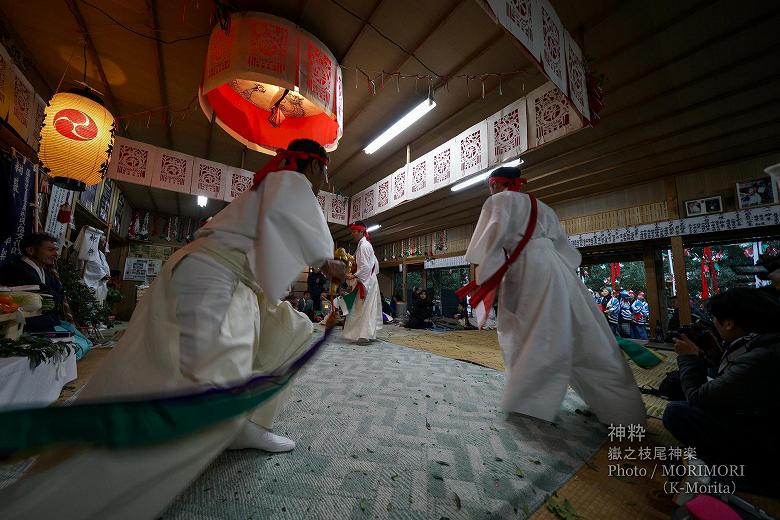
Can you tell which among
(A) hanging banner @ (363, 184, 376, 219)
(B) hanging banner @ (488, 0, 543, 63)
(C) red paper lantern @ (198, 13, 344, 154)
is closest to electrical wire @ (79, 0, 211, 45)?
(C) red paper lantern @ (198, 13, 344, 154)

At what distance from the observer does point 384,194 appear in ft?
22.2

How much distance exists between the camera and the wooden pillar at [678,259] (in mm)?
6324

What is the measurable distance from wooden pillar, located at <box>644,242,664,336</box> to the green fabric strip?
30.3 feet

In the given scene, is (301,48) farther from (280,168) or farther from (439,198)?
(439,198)

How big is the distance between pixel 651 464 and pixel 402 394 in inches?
58.8

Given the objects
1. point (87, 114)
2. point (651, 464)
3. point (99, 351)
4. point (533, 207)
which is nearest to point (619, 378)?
point (651, 464)

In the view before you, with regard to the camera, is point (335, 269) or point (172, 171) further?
point (172, 171)

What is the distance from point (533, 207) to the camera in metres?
2.15

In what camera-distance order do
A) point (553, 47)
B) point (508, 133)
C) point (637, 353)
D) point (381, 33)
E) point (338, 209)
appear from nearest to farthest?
1. point (637, 353)
2. point (553, 47)
3. point (381, 33)
4. point (508, 133)
5. point (338, 209)

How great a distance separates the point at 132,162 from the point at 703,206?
11.3 meters

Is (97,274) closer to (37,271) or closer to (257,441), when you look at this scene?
(37,271)

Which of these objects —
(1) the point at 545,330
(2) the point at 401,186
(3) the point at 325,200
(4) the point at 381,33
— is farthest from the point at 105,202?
(1) the point at 545,330

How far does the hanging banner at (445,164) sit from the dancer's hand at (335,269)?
4106mm

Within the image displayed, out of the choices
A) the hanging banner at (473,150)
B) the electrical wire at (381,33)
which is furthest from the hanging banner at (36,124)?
the hanging banner at (473,150)
